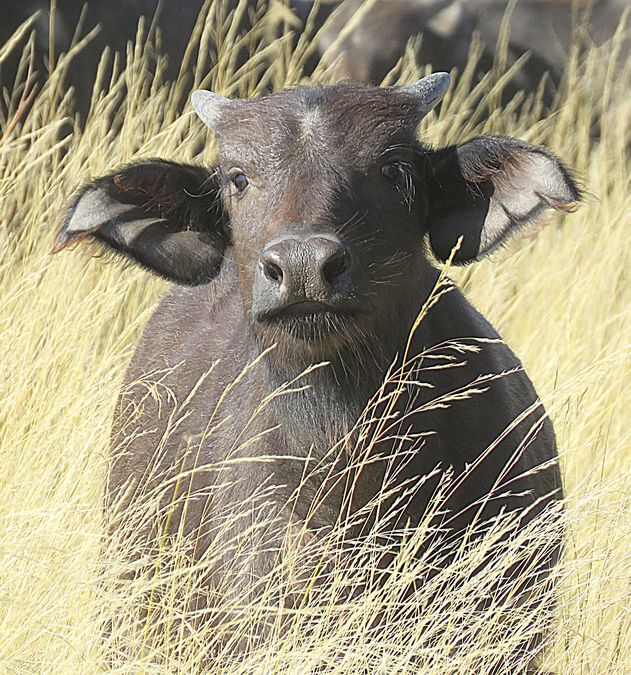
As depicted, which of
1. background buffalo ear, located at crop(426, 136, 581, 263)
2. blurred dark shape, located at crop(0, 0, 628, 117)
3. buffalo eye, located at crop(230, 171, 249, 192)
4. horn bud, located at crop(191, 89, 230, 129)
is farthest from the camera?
blurred dark shape, located at crop(0, 0, 628, 117)

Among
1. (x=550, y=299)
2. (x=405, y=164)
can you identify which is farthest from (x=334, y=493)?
(x=550, y=299)

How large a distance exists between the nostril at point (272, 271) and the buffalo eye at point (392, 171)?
650 mm

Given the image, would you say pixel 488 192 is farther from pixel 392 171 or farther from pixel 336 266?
pixel 336 266

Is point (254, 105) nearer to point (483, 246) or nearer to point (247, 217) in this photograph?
point (247, 217)

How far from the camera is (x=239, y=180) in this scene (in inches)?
169

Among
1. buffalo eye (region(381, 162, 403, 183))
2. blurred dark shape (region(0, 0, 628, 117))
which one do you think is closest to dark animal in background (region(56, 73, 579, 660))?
buffalo eye (region(381, 162, 403, 183))

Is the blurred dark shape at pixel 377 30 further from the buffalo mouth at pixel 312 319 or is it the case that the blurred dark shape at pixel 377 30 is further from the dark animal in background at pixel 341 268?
the buffalo mouth at pixel 312 319

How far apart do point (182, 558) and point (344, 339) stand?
0.99m

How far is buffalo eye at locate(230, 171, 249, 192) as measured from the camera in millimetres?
4262

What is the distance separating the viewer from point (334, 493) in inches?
167

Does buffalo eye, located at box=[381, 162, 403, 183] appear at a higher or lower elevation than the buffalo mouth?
higher

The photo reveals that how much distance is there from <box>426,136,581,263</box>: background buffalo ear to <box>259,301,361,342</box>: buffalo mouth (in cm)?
69

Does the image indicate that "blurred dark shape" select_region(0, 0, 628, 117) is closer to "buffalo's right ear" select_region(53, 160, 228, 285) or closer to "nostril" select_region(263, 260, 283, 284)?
"buffalo's right ear" select_region(53, 160, 228, 285)

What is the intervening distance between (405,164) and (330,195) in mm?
406
